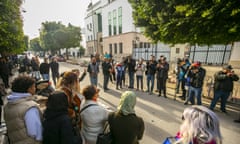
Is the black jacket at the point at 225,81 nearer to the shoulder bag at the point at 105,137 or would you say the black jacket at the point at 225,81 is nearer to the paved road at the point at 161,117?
the paved road at the point at 161,117

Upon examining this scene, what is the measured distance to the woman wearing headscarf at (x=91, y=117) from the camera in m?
2.28

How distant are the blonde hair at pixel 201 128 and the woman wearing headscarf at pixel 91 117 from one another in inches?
48.1

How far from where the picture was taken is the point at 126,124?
2027mm

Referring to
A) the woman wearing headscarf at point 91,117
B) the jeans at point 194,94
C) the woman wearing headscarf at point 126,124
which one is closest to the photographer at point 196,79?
the jeans at point 194,94

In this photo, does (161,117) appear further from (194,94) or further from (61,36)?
(61,36)

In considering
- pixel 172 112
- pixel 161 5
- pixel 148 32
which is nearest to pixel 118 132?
pixel 172 112

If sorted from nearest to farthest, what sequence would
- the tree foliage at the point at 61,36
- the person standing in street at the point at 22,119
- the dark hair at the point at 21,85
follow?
the person standing in street at the point at 22,119, the dark hair at the point at 21,85, the tree foliage at the point at 61,36

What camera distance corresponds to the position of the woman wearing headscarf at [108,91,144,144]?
2037mm

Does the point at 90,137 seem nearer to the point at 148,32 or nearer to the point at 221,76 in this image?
the point at 221,76

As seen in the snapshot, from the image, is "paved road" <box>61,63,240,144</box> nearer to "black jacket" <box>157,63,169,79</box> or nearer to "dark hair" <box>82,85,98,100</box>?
"black jacket" <box>157,63,169,79</box>

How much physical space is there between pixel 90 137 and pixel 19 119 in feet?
3.51

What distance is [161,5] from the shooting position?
6.49 metres

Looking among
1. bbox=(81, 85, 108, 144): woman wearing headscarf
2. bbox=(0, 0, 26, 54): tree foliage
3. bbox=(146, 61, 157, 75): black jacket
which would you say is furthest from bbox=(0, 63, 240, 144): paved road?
bbox=(0, 0, 26, 54): tree foliage

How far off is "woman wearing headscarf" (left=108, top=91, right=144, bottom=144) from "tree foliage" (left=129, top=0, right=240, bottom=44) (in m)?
4.16
